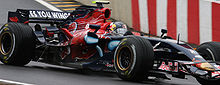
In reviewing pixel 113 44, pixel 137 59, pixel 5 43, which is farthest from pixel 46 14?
pixel 137 59

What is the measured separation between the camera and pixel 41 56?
10.8m

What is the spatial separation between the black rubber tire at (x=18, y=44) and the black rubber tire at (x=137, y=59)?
3.09 m

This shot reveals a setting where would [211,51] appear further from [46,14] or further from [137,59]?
[46,14]

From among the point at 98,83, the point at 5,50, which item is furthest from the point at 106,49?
the point at 5,50

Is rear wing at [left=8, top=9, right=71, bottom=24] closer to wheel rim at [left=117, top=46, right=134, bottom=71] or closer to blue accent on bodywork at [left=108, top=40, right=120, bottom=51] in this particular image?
blue accent on bodywork at [left=108, top=40, right=120, bottom=51]

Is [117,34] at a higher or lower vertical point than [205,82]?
higher

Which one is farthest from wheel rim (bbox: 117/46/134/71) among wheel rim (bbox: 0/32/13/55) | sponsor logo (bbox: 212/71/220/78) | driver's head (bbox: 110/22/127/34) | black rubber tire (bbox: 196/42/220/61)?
wheel rim (bbox: 0/32/13/55)

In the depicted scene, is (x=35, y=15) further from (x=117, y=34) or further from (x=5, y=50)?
(x=117, y=34)

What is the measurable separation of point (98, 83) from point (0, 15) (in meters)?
12.7

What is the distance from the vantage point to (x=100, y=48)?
30.6 feet

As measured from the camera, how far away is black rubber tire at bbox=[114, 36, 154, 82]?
7668 millimetres

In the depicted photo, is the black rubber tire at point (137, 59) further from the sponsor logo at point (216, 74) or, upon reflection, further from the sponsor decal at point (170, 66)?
the sponsor logo at point (216, 74)

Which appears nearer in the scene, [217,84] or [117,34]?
[217,84]

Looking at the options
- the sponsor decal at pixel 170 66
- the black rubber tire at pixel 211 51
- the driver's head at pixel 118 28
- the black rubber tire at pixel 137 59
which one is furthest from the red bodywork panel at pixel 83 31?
the black rubber tire at pixel 211 51
